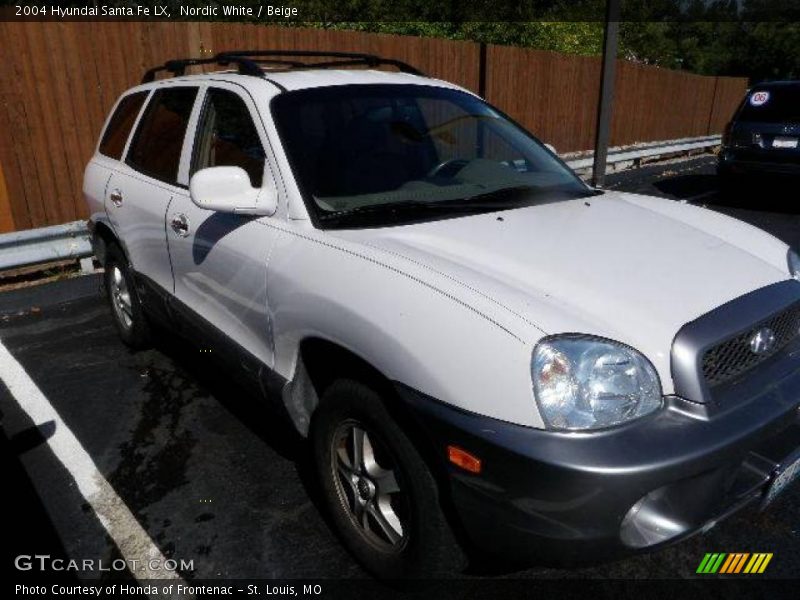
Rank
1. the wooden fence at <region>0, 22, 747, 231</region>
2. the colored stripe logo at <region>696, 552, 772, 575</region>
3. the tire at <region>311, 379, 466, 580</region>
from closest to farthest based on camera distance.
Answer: the tire at <region>311, 379, 466, 580</region>
the colored stripe logo at <region>696, 552, 772, 575</region>
the wooden fence at <region>0, 22, 747, 231</region>

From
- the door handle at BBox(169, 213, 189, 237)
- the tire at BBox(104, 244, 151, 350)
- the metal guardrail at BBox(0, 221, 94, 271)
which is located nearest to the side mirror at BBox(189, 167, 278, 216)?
the door handle at BBox(169, 213, 189, 237)

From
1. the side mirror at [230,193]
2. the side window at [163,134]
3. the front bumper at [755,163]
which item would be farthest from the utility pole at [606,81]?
the side mirror at [230,193]

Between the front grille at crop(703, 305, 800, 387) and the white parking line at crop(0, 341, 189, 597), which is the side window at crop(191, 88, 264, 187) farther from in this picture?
the front grille at crop(703, 305, 800, 387)

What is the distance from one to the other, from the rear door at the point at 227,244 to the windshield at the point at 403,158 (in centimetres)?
21

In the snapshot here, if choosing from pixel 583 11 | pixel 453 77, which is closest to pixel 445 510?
pixel 453 77

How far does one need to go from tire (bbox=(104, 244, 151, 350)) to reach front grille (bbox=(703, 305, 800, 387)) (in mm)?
3417

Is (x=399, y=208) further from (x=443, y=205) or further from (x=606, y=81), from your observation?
(x=606, y=81)

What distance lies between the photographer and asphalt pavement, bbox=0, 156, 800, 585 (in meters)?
2.57

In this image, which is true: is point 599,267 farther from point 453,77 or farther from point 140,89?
point 453,77

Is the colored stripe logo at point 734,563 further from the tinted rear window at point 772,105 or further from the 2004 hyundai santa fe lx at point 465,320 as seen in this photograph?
the tinted rear window at point 772,105

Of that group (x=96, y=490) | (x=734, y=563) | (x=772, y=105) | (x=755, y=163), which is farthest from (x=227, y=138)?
(x=772, y=105)

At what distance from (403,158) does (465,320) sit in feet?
4.41

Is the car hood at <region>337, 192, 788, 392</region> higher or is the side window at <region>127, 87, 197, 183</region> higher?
the side window at <region>127, 87, 197, 183</region>

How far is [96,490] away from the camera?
3.04m
